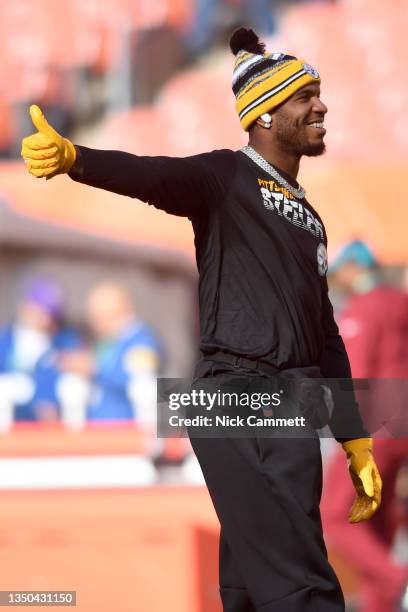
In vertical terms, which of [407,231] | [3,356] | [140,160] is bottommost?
[140,160]

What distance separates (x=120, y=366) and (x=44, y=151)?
4680mm

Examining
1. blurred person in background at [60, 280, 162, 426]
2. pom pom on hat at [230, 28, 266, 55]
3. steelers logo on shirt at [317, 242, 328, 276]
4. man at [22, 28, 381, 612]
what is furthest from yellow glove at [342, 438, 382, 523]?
blurred person in background at [60, 280, 162, 426]

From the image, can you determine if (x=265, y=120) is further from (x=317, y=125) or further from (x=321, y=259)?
(x=321, y=259)

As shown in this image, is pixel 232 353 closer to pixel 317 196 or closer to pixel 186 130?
pixel 317 196

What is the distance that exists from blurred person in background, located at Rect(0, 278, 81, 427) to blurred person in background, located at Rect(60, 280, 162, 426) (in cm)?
14

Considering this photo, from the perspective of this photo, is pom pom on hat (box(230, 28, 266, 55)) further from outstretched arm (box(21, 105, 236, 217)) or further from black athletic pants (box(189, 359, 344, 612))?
black athletic pants (box(189, 359, 344, 612))

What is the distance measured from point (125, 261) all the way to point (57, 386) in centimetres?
227

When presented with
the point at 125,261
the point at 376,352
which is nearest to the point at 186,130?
the point at 125,261

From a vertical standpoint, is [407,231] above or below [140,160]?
above

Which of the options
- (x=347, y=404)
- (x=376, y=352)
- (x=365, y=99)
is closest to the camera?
(x=347, y=404)

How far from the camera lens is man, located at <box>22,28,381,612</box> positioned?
101 inches

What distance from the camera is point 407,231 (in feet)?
28.2

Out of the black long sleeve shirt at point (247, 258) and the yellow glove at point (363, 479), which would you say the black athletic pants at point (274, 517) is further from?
the yellow glove at point (363, 479)

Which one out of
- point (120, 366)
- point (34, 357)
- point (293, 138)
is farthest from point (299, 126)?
point (34, 357)
